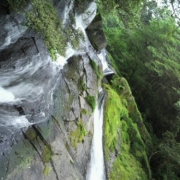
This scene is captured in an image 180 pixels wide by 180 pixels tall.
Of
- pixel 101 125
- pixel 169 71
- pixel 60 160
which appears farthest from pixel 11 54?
pixel 169 71

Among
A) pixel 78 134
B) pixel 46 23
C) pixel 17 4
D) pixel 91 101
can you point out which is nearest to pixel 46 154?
pixel 78 134

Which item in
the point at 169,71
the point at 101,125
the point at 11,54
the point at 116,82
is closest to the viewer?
the point at 11,54

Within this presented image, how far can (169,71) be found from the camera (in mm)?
15891

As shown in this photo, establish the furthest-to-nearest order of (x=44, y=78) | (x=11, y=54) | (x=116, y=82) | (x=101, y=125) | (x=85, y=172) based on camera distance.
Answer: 1. (x=116, y=82)
2. (x=101, y=125)
3. (x=85, y=172)
4. (x=44, y=78)
5. (x=11, y=54)

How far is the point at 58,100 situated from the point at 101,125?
126 inches

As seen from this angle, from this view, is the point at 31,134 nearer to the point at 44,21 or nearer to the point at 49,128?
the point at 49,128

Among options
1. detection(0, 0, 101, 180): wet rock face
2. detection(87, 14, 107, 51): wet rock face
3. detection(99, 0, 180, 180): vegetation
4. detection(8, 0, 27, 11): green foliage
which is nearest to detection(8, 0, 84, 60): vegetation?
detection(8, 0, 27, 11): green foliage

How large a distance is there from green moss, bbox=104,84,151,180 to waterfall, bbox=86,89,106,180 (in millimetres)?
311

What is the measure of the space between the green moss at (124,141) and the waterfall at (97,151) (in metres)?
0.31

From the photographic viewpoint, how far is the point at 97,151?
984 centimetres

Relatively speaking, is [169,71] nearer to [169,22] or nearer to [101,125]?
[169,22]

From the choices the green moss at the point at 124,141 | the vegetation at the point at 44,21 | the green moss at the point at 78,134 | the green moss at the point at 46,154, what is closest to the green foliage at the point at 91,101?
the green moss at the point at 78,134

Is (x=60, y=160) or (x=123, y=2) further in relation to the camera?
(x=123, y=2)

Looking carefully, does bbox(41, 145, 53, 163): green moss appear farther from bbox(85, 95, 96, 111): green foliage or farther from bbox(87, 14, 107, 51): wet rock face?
bbox(87, 14, 107, 51): wet rock face
